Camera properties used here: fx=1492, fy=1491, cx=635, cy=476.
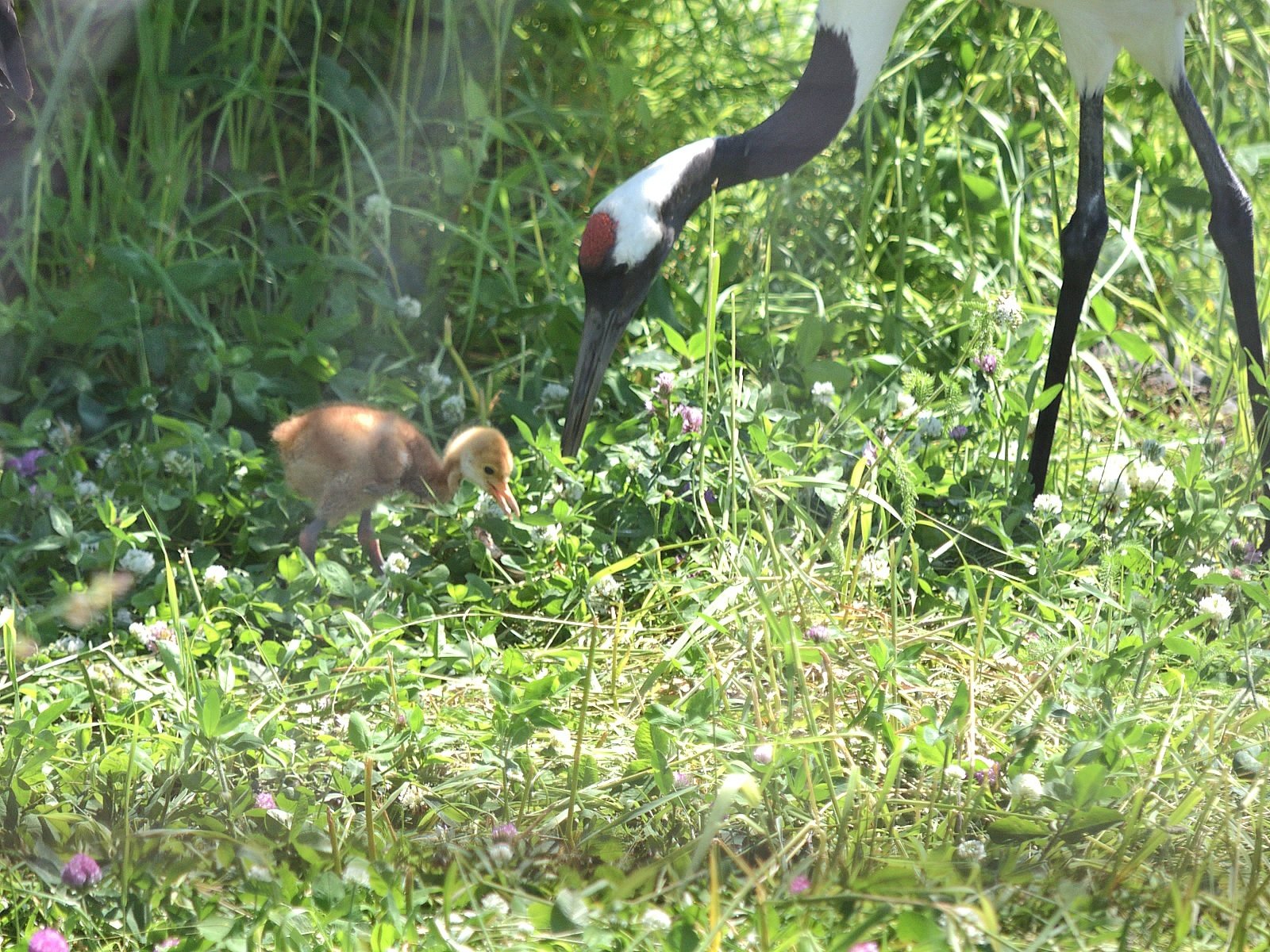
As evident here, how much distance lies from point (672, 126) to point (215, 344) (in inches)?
59.6

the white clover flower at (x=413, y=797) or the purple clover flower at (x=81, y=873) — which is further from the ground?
the white clover flower at (x=413, y=797)

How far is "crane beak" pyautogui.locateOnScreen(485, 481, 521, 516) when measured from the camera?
2.88 m

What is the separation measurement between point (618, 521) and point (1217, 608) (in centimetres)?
113

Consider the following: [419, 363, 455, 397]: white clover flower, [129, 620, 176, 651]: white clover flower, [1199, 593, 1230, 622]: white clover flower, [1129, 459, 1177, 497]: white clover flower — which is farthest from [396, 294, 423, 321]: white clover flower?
[1199, 593, 1230, 622]: white clover flower

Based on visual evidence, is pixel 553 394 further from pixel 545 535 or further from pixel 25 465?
pixel 25 465

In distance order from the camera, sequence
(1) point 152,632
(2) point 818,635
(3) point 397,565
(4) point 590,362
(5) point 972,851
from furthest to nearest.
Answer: (4) point 590,362
(3) point 397,565
(1) point 152,632
(2) point 818,635
(5) point 972,851

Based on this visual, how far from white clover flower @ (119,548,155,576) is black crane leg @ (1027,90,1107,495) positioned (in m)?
1.77

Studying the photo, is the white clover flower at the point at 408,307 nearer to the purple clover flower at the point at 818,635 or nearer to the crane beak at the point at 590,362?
the crane beak at the point at 590,362

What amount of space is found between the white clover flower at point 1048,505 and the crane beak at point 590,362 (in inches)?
34.9

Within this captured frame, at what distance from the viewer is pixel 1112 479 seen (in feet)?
9.99

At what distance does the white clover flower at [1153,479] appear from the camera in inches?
115

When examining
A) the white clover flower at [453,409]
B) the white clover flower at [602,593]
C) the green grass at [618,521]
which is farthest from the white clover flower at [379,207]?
the white clover flower at [602,593]

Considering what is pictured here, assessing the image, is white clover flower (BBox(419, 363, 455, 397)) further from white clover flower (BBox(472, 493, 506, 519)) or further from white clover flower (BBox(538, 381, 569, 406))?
white clover flower (BBox(472, 493, 506, 519))

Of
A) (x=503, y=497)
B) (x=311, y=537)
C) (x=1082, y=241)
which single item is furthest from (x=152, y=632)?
(x=1082, y=241)
